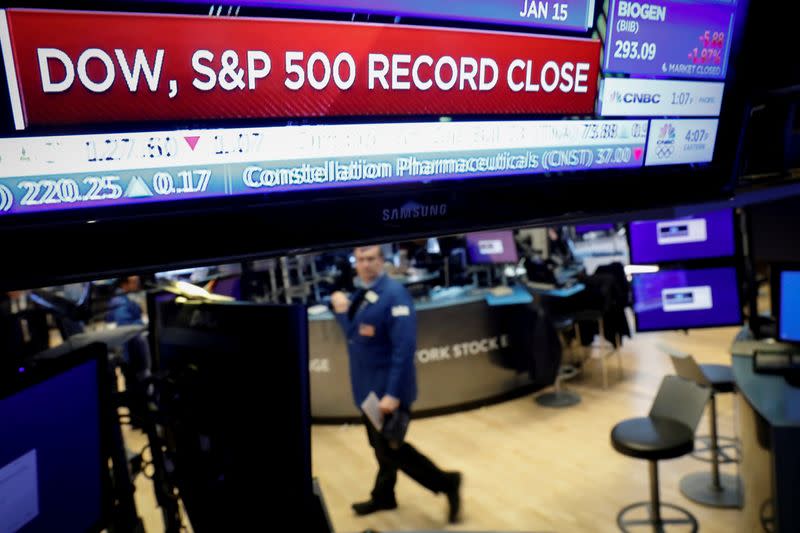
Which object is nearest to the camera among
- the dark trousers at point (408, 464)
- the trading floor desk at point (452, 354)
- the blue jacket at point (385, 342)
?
the blue jacket at point (385, 342)

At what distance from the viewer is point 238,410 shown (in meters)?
1.15

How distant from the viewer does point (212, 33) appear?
2.60 feet

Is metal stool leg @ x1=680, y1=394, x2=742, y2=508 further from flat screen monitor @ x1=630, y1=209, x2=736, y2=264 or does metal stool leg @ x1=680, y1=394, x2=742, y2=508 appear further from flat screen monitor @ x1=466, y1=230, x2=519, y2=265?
flat screen monitor @ x1=466, y1=230, x2=519, y2=265

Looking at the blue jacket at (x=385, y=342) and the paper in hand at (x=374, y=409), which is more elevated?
the blue jacket at (x=385, y=342)

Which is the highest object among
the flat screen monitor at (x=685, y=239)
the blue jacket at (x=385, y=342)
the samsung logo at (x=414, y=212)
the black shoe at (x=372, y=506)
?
the samsung logo at (x=414, y=212)

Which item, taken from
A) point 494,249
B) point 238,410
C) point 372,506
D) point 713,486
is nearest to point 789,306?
point 713,486

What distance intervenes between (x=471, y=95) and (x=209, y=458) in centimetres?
85

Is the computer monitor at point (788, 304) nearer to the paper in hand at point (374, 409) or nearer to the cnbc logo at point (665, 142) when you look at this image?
the paper in hand at point (374, 409)

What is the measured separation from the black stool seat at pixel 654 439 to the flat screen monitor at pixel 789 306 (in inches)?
27.7

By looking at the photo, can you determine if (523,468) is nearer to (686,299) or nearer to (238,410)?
(686,299)

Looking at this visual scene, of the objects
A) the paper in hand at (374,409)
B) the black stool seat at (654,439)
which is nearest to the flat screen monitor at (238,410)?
the paper in hand at (374,409)

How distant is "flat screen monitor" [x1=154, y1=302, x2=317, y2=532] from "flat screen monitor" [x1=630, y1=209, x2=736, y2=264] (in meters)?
3.08

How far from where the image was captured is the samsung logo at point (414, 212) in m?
0.99

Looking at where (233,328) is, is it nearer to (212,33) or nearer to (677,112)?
(212,33)
